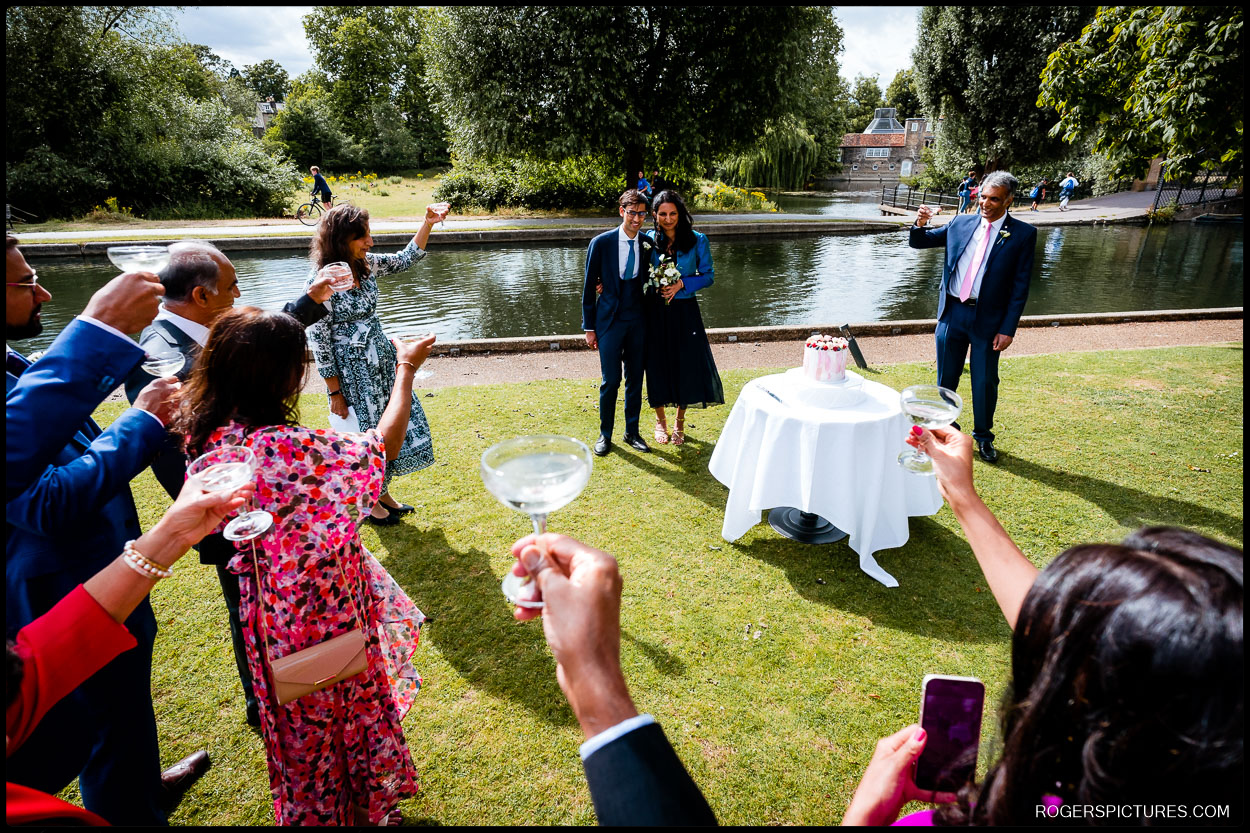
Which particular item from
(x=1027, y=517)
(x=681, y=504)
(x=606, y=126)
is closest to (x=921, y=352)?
(x=1027, y=517)

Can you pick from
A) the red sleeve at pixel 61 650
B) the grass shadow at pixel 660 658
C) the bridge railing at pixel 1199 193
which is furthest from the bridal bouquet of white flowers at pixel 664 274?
the bridge railing at pixel 1199 193

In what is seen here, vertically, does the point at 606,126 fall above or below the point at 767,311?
above

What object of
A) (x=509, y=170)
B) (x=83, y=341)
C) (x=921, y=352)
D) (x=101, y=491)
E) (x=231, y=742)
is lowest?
(x=231, y=742)

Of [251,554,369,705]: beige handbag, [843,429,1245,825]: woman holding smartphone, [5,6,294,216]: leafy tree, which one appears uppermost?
[5,6,294,216]: leafy tree

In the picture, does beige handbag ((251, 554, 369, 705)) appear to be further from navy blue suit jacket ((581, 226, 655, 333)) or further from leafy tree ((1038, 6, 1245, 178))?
leafy tree ((1038, 6, 1245, 178))

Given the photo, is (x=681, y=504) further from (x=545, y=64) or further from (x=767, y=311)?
(x=545, y=64)

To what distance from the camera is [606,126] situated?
2161cm

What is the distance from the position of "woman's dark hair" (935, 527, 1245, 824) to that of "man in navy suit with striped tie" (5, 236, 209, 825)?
91.2 inches

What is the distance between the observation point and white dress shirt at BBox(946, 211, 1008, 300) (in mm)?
5277

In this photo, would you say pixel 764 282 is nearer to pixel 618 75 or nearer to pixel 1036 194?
pixel 618 75

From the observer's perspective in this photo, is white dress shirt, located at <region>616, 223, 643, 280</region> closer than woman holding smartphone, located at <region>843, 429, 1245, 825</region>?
No

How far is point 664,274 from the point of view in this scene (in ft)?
17.5

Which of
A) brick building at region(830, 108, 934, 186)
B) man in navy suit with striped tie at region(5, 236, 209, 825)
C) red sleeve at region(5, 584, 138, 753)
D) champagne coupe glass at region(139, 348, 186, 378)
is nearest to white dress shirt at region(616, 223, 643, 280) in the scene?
champagne coupe glass at region(139, 348, 186, 378)

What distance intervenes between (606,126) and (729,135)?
4833mm
